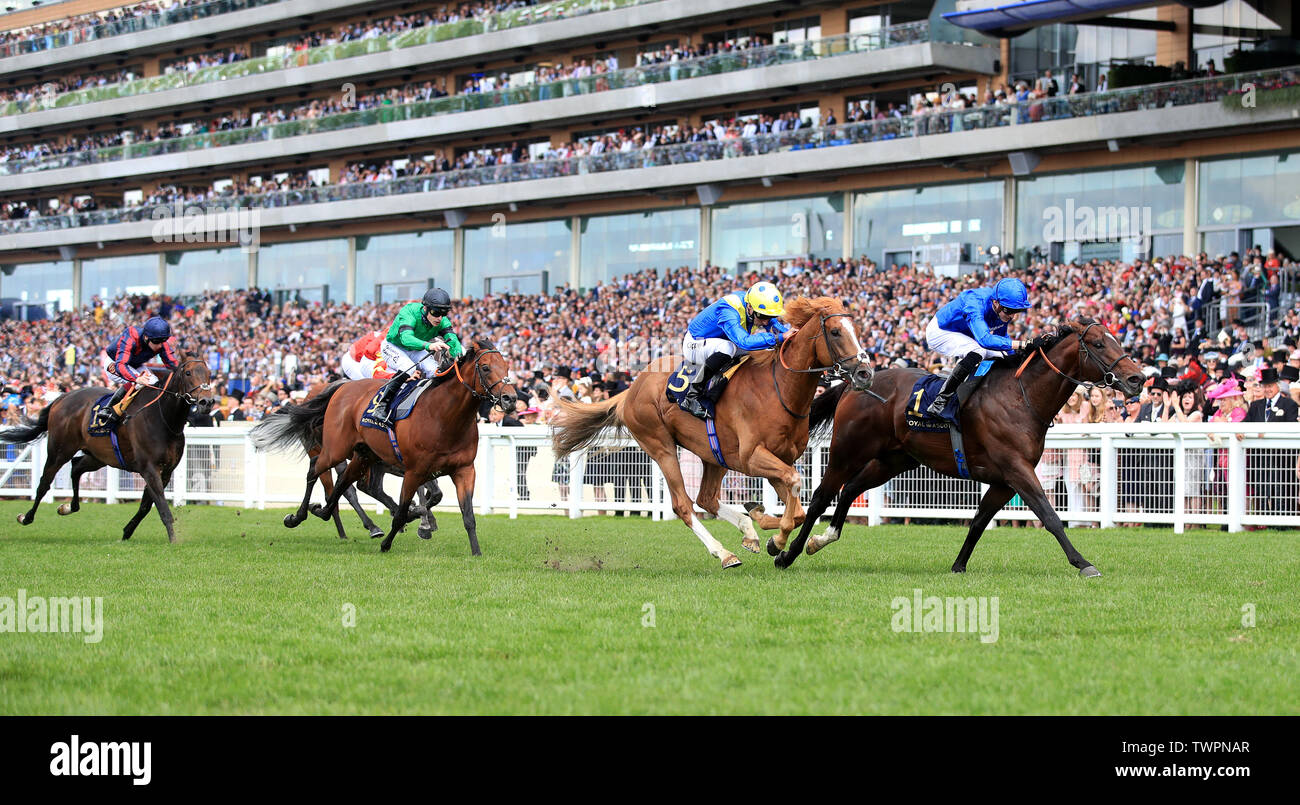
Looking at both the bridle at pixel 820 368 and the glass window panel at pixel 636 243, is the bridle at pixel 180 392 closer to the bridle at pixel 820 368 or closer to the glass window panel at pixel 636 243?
the bridle at pixel 820 368

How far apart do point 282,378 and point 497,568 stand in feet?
87.6

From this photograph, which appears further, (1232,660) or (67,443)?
(67,443)

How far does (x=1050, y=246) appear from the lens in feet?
100

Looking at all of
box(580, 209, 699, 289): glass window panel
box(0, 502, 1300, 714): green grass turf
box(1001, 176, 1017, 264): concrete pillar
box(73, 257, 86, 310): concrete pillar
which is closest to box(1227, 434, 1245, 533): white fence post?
box(0, 502, 1300, 714): green grass turf

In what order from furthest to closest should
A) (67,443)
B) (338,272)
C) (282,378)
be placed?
(338,272), (282,378), (67,443)

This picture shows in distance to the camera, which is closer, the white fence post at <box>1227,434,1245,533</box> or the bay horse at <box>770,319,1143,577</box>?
the bay horse at <box>770,319,1143,577</box>

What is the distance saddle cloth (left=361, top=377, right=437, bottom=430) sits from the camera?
11250 mm

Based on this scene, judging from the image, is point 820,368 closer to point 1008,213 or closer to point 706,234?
point 1008,213

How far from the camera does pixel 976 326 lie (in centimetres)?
938

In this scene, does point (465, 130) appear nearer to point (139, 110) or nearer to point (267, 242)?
point (267, 242)

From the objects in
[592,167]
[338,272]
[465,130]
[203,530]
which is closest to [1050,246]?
[592,167]

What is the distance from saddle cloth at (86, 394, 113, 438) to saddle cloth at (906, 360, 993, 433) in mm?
7463

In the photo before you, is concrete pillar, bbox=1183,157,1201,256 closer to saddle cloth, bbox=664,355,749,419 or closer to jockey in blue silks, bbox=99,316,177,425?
saddle cloth, bbox=664,355,749,419

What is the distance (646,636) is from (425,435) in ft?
17.2
